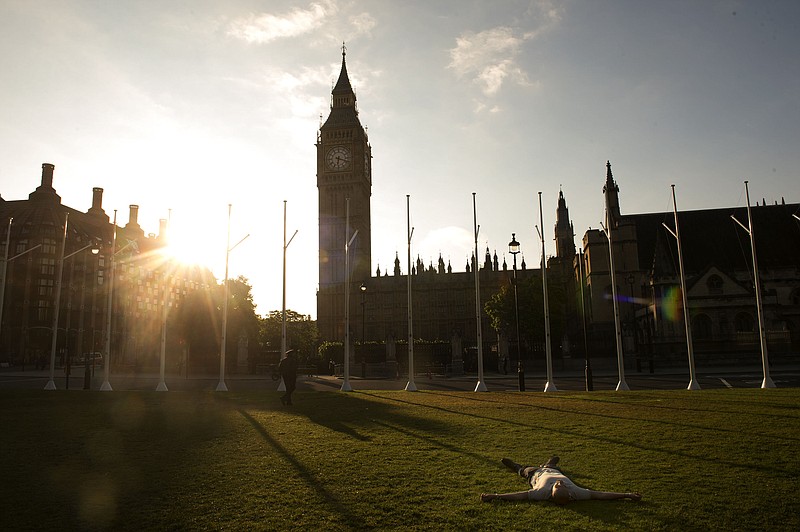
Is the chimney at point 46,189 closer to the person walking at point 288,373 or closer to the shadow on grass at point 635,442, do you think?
the person walking at point 288,373

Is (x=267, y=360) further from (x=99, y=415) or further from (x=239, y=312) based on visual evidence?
(x=99, y=415)

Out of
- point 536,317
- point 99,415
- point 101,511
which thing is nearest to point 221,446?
point 101,511

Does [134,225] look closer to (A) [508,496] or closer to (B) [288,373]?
(B) [288,373]

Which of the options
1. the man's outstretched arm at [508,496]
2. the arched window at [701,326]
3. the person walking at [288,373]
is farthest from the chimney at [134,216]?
the man's outstretched arm at [508,496]

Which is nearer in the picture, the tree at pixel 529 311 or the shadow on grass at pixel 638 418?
the shadow on grass at pixel 638 418

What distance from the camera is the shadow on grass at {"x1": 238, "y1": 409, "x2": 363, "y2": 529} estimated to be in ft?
24.6

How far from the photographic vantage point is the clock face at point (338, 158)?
111 metres

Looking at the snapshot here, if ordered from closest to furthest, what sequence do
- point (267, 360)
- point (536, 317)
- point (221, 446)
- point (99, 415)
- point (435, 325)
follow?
point (221, 446), point (99, 415), point (267, 360), point (536, 317), point (435, 325)

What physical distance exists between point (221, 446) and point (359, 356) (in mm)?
41699

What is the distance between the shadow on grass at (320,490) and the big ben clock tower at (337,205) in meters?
97.1

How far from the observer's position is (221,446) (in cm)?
1234

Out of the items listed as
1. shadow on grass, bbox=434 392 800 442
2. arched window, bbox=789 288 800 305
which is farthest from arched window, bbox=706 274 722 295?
shadow on grass, bbox=434 392 800 442

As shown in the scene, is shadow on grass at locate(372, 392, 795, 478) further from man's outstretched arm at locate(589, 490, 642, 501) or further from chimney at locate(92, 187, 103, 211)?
chimney at locate(92, 187, 103, 211)

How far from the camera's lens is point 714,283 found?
54.3 metres
